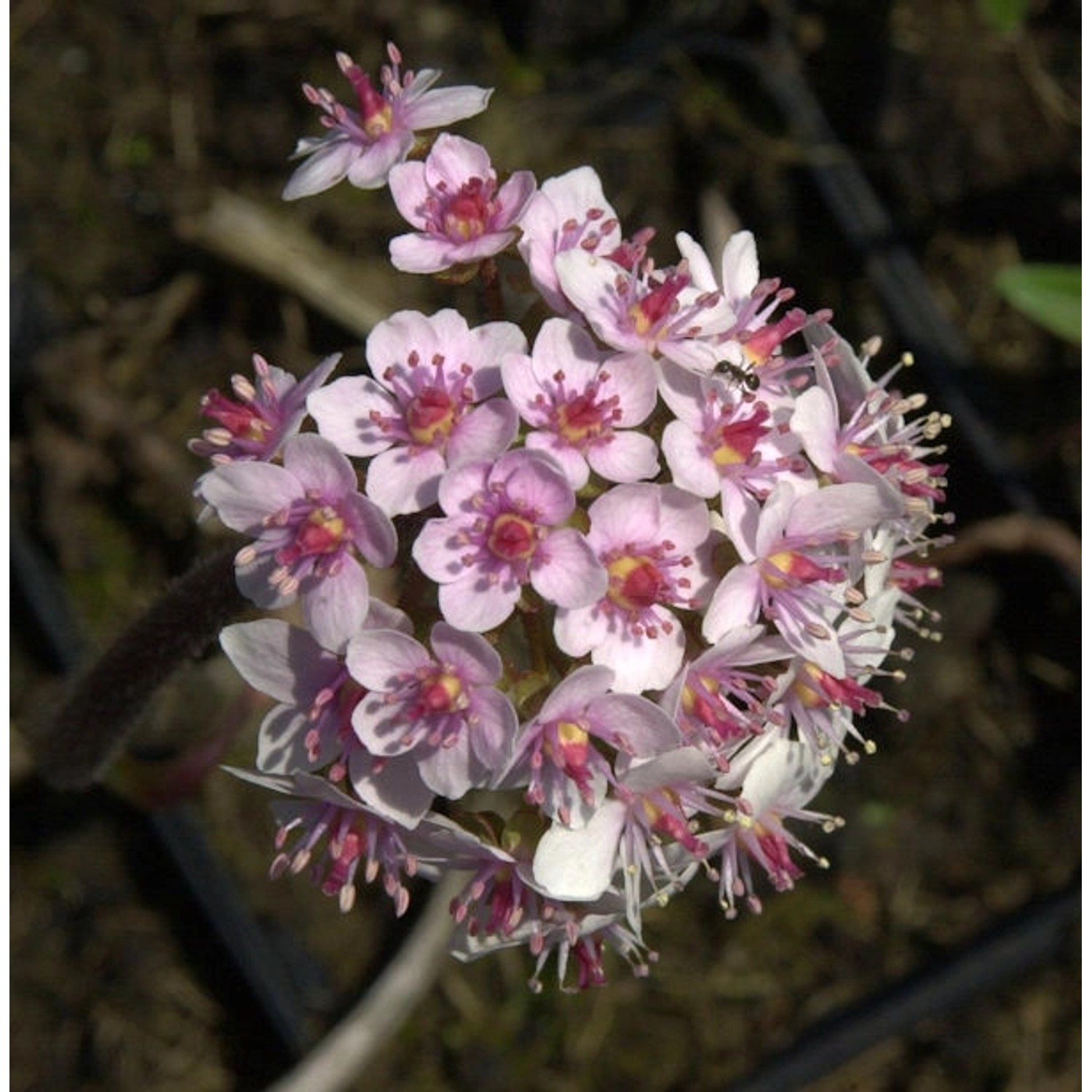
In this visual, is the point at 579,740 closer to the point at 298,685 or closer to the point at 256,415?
the point at 298,685

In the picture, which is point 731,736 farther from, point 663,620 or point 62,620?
point 62,620

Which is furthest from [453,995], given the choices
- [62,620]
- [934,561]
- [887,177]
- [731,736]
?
[887,177]

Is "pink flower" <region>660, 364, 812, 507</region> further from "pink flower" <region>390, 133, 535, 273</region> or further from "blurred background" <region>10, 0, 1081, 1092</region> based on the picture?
"blurred background" <region>10, 0, 1081, 1092</region>

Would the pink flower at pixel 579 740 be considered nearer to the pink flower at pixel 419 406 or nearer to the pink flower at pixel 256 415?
the pink flower at pixel 419 406

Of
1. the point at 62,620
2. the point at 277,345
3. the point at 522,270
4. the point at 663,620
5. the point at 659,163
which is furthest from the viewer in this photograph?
the point at 659,163

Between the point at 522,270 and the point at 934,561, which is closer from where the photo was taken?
the point at 522,270

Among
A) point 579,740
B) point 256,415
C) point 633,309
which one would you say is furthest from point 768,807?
point 256,415
